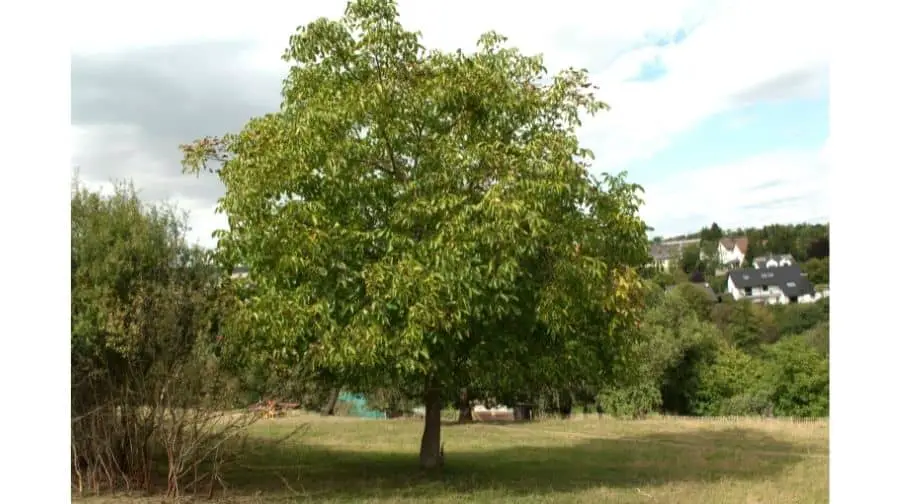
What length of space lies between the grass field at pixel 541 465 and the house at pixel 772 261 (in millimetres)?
58763

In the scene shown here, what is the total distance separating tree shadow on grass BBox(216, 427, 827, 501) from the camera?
1348 centimetres

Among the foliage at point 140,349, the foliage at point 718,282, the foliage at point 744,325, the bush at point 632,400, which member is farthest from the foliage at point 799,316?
the foliage at point 140,349

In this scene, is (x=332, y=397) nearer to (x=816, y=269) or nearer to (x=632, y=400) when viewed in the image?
(x=632, y=400)

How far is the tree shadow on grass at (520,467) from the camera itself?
13484mm

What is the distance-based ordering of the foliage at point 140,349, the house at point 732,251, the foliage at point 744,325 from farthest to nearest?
the house at point 732,251 → the foliage at point 744,325 → the foliage at point 140,349

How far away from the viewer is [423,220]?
1216 cm

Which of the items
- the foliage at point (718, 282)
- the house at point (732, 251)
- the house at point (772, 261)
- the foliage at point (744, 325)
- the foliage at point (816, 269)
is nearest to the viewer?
the foliage at point (744, 325)

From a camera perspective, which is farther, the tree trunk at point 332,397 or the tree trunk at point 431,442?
the tree trunk at point 332,397
